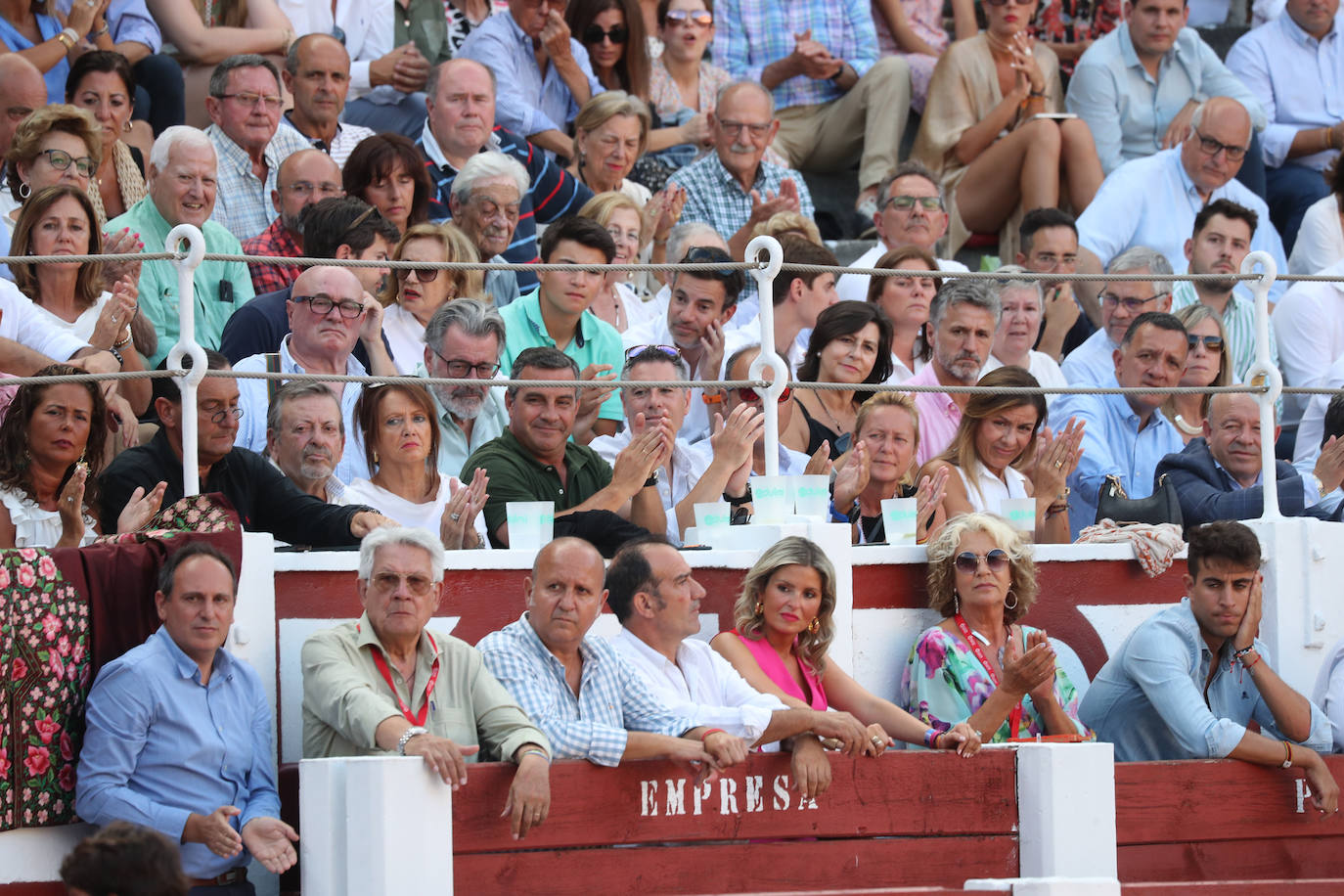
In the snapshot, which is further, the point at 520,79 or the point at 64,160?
the point at 520,79

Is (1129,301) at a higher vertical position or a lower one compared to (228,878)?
higher

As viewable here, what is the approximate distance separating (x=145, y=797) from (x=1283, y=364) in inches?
250

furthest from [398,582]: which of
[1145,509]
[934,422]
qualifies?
[934,422]

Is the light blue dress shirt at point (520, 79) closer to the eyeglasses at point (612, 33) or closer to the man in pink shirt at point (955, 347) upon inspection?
the eyeglasses at point (612, 33)

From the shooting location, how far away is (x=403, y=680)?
5.28m

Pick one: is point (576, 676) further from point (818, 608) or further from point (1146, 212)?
point (1146, 212)

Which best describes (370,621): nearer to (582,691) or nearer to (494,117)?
(582,691)

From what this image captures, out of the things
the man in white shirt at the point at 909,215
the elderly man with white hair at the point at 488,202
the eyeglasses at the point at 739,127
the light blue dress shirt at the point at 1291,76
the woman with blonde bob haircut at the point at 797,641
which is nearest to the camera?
the woman with blonde bob haircut at the point at 797,641

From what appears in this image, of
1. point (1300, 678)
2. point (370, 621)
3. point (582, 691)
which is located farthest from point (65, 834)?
point (1300, 678)

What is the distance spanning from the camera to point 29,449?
569cm

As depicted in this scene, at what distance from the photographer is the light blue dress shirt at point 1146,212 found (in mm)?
10266

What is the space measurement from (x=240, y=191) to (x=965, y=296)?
126 inches

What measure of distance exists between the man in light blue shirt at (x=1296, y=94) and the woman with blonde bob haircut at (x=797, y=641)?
21.3ft

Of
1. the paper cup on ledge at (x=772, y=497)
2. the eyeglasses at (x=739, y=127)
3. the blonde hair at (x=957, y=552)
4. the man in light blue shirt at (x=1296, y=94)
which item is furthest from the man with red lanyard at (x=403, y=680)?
the man in light blue shirt at (x=1296, y=94)
